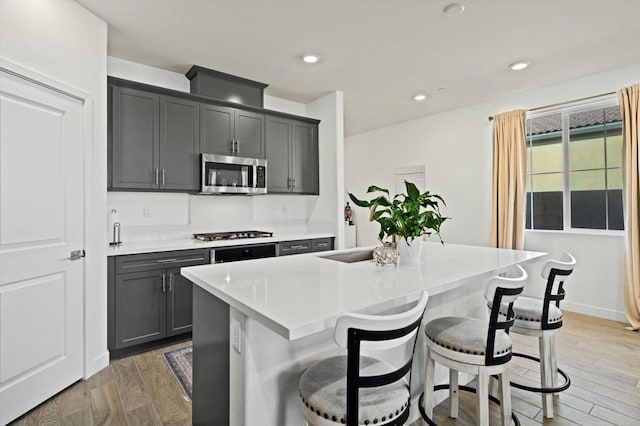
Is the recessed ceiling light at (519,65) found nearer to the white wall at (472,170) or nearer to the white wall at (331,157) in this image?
the white wall at (472,170)

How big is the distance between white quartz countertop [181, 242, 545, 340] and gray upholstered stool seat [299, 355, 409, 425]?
0.90 feet

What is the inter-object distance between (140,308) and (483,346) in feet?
8.79

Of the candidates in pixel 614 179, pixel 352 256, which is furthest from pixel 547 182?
pixel 352 256

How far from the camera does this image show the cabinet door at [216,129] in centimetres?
352

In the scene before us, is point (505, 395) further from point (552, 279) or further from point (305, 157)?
point (305, 157)

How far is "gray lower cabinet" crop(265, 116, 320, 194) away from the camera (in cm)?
412

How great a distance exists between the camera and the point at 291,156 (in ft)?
14.2

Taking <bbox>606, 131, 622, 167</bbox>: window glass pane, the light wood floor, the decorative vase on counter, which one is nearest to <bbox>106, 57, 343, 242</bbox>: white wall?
the light wood floor

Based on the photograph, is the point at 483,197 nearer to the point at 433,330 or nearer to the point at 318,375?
the point at 433,330

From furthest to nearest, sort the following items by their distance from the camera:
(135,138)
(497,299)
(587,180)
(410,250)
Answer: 1. (587,180)
2. (135,138)
3. (410,250)
4. (497,299)

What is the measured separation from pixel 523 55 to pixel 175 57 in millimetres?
3453

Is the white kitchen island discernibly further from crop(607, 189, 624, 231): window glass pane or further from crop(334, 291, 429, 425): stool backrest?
crop(607, 189, 624, 231): window glass pane

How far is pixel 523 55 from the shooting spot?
3229 millimetres

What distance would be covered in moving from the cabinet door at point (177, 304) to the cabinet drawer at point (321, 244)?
1616mm
